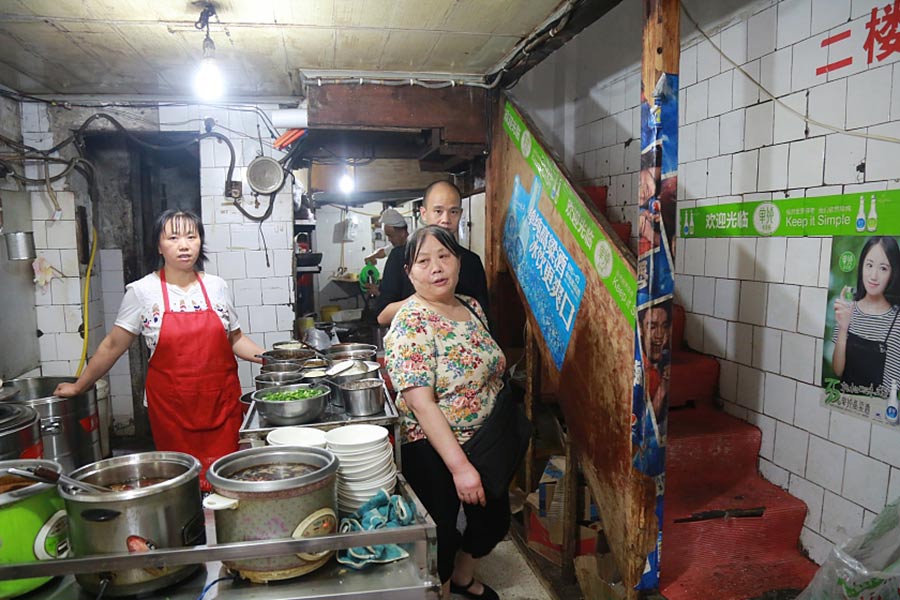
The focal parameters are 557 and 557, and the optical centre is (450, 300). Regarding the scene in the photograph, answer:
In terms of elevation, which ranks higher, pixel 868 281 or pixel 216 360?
pixel 868 281

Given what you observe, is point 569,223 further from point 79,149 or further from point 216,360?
point 79,149

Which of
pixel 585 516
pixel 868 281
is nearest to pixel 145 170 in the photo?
pixel 585 516

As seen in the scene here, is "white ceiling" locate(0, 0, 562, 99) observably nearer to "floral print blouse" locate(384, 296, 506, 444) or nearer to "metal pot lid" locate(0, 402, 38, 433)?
"floral print blouse" locate(384, 296, 506, 444)

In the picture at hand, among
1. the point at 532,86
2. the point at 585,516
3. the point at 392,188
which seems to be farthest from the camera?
the point at 392,188

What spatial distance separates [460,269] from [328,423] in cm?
129

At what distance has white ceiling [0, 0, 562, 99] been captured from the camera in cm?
302

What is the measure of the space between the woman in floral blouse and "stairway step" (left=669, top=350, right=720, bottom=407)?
139 cm

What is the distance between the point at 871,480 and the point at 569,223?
183 centimetres

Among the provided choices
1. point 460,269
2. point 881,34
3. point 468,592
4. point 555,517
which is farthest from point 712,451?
point 881,34

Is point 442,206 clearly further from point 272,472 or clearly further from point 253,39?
point 272,472

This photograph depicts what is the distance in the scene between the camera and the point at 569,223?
2996 mm

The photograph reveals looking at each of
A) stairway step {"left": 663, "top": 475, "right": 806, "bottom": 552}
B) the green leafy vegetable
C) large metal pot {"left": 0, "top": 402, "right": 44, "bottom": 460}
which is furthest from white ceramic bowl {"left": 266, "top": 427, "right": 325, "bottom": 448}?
stairway step {"left": 663, "top": 475, "right": 806, "bottom": 552}

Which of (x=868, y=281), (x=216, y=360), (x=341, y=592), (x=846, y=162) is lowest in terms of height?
(x=341, y=592)

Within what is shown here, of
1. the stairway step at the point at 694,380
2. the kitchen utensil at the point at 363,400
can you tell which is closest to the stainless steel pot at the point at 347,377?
the kitchen utensil at the point at 363,400
